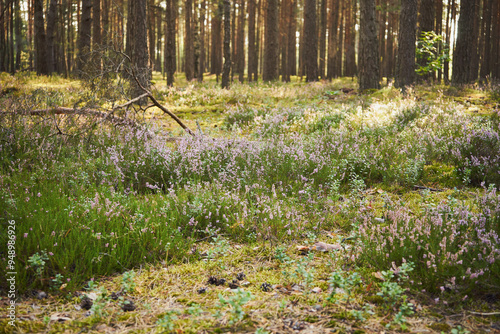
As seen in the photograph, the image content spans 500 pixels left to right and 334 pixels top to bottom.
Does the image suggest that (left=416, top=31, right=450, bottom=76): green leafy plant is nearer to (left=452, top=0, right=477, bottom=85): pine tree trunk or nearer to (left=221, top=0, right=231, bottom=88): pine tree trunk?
(left=452, top=0, right=477, bottom=85): pine tree trunk

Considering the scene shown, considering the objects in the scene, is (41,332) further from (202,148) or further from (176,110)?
(176,110)

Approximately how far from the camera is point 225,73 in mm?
17547

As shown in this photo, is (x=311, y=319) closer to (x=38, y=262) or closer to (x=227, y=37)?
(x=38, y=262)

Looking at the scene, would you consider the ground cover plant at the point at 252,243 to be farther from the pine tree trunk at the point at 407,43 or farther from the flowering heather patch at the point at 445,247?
the pine tree trunk at the point at 407,43

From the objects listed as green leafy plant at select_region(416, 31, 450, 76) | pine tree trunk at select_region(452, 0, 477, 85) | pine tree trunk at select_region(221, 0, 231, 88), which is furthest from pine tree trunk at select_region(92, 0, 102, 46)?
pine tree trunk at select_region(452, 0, 477, 85)

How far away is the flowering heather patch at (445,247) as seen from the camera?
233 cm

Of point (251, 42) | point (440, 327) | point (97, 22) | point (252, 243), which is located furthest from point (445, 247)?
point (251, 42)

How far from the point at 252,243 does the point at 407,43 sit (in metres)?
11.7

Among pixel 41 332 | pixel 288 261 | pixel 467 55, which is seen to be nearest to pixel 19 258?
pixel 41 332

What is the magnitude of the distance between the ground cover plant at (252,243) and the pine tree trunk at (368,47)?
28.3ft

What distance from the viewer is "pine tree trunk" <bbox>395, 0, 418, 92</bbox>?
1216cm

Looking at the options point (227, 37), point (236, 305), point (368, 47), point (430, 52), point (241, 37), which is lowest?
point (236, 305)

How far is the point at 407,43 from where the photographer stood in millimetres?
12344

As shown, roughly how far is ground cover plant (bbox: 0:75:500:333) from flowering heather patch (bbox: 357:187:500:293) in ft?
0.04
